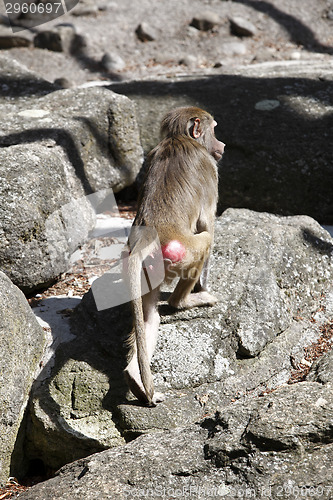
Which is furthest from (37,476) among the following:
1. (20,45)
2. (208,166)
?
(20,45)

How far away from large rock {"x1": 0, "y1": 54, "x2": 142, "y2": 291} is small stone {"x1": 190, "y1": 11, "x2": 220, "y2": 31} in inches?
226

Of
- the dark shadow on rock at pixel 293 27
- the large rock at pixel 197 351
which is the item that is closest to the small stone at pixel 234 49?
the dark shadow on rock at pixel 293 27

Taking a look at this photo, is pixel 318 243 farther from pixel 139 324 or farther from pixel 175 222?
pixel 139 324

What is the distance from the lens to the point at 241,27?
38.4ft

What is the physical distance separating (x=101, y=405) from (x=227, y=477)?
1109 mm

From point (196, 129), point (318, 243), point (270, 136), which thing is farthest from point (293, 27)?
point (196, 129)

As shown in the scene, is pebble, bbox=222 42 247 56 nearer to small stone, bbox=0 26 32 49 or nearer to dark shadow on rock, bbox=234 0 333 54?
dark shadow on rock, bbox=234 0 333 54

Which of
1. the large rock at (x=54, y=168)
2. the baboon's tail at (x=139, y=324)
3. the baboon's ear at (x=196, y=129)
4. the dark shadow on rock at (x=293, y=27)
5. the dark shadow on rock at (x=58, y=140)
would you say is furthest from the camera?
the dark shadow on rock at (x=293, y=27)

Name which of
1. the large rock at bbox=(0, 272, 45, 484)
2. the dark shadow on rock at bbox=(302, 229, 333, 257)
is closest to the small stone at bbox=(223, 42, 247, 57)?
the dark shadow on rock at bbox=(302, 229, 333, 257)

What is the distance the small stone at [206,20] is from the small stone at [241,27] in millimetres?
329

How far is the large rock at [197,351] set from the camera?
3.61 m

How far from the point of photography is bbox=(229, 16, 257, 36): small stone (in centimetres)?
1172

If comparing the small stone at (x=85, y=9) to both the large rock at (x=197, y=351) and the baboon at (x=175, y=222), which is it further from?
the large rock at (x=197, y=351)

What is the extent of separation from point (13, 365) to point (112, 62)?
28.1 feet
